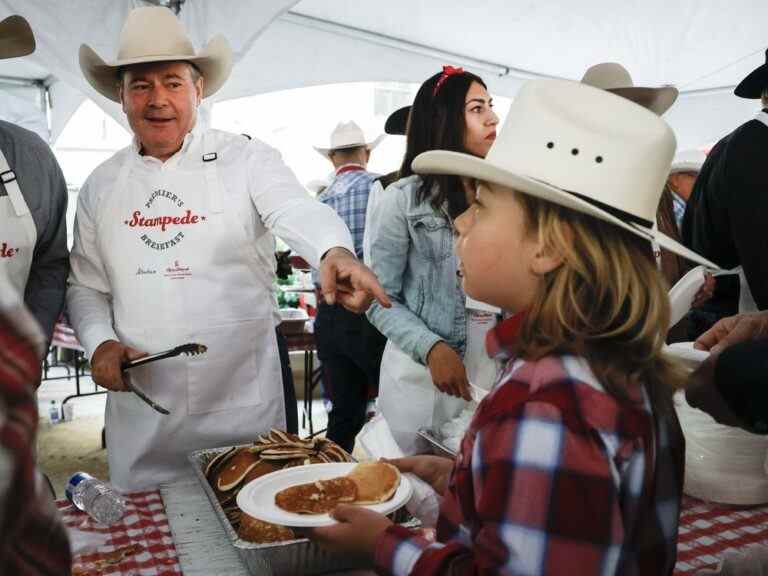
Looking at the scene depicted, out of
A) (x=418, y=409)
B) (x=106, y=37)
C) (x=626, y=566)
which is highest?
(x=106, y=37)

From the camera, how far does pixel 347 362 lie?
3748 mm

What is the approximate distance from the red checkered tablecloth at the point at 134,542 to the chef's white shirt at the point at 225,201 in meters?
0.54

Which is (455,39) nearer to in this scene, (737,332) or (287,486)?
(737,332)

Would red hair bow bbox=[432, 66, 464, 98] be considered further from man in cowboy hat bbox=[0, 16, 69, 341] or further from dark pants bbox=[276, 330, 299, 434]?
man in cowboy hat bbox=[0, 16, 69, 341]

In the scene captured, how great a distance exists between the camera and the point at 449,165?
1.00 metres

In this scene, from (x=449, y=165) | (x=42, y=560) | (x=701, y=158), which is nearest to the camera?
(x=42, y=560)

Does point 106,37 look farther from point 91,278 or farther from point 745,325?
point 745,325

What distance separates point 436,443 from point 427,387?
0.46m

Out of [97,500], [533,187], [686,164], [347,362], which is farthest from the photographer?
[686,164]

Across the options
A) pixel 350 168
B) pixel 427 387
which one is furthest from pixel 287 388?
pixel 350 168

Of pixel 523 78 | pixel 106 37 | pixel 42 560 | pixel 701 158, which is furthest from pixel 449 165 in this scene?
pixel 523 78

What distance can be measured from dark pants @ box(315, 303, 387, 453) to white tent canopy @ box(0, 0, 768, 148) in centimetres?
163

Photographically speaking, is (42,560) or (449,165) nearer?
(42,560)

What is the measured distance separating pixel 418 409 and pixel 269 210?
0.75 m
